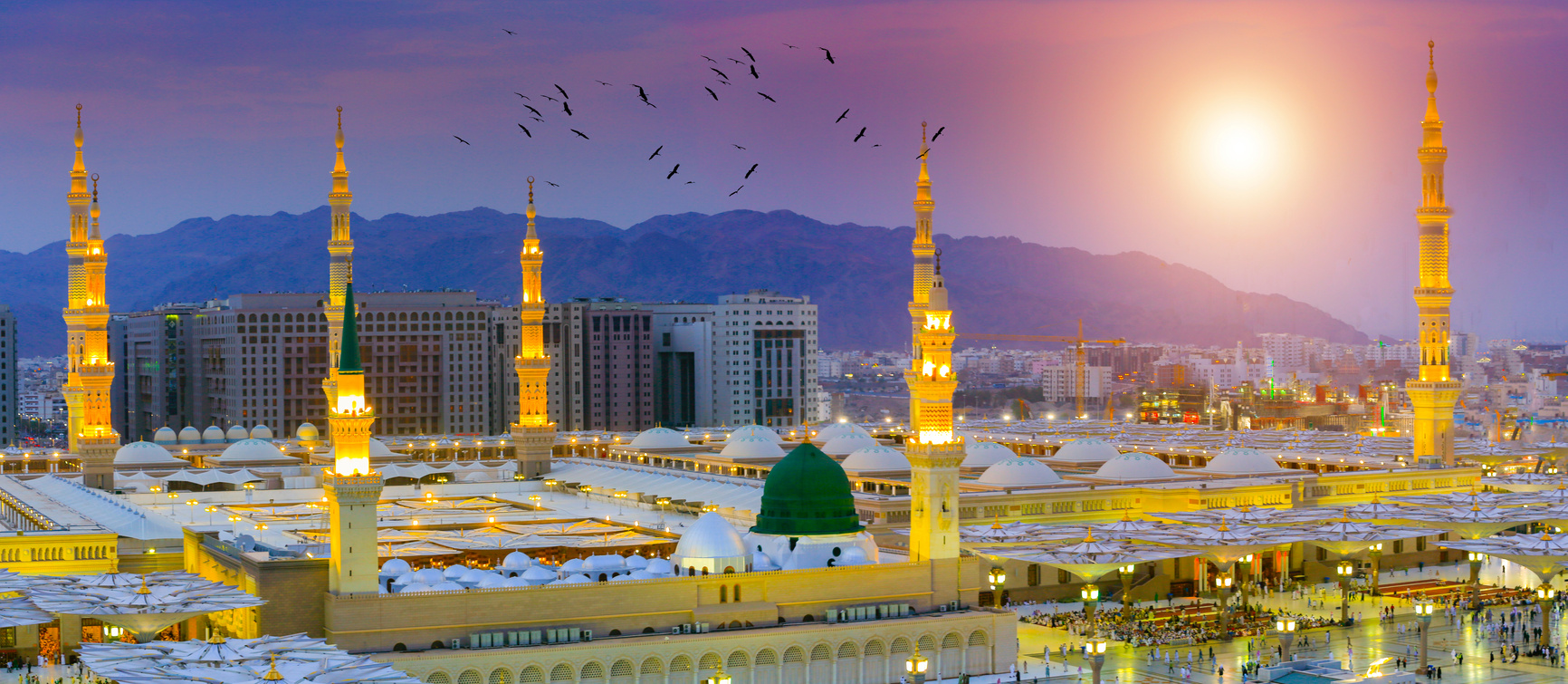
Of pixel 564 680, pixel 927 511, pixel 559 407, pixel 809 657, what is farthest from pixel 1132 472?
pixel 559 407

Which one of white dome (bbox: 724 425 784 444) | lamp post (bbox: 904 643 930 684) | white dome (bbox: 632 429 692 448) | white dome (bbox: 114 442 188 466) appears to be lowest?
lamp post (bbox: 904 643 930 684)

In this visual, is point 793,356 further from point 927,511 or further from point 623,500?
point 927,511

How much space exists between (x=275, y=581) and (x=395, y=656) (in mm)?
3461

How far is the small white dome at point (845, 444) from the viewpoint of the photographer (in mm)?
76375

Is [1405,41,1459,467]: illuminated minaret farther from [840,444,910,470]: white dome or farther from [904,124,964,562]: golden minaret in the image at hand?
[904,124,964,562]: golden minaret

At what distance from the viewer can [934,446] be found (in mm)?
44844

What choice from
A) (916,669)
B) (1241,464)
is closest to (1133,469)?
(1241,464)

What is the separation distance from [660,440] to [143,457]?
22.6m

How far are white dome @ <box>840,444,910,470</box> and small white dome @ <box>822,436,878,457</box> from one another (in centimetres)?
754

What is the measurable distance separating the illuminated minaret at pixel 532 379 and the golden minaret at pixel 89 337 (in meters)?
15.5

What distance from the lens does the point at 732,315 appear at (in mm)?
145625

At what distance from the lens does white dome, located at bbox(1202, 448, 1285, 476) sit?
69.7 m

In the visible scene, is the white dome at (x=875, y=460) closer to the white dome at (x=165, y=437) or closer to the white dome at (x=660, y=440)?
the white dome at (x=660, y=440)

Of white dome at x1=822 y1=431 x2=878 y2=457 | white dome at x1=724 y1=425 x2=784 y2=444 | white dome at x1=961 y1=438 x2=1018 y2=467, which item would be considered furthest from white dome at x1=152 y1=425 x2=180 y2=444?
white dome at x1=961 y1=438 x2=1018 y2=467
